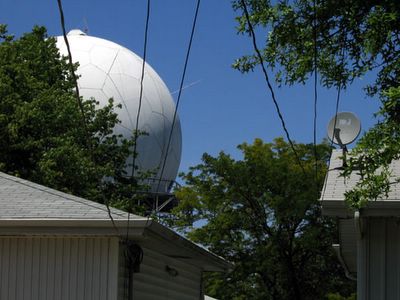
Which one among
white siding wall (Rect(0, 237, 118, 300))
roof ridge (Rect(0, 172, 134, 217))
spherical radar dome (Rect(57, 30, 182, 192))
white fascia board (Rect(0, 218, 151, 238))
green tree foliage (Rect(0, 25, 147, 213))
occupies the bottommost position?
white siding wall (Rect(0, 237, 118, 300))

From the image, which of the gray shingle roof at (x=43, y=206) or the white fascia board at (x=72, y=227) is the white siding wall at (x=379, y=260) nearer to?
the white fascia board at (x=72, y=227)

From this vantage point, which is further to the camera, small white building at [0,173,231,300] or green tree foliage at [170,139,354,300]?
green tree foliage at [170,139,354,300]

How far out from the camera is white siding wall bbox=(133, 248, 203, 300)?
1385 centimetres

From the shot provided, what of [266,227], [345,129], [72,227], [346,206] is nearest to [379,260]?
[346,206]

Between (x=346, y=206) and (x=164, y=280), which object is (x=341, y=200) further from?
(x=164, y=280)

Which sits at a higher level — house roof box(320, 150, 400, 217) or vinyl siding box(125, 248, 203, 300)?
house roof box(320, 150, 400, 217)

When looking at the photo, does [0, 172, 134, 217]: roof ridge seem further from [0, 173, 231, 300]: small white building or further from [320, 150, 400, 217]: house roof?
[320, 150, 400, 217]: house roof

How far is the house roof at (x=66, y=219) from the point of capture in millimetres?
11609

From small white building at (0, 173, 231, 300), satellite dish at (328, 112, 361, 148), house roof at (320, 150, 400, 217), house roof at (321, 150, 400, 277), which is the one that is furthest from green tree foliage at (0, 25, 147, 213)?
house roof at (320, 150, 400, 217)

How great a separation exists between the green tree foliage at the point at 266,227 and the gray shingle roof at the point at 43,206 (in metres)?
17.4

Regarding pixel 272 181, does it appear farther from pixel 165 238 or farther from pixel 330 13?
pixel 330 13

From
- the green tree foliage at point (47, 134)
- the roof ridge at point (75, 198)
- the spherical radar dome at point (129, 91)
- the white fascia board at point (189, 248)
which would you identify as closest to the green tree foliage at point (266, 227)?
the spherical radar dome at point (129, 91)

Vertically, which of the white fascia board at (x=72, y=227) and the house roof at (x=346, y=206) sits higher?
the house roof at (x=346, y=206)

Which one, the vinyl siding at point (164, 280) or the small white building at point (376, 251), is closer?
the small white building at point (376, 251)
